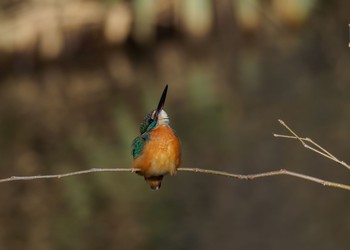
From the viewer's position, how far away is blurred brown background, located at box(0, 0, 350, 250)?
33.8ft

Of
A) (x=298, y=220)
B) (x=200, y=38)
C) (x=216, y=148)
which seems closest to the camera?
(x=298, y=220)

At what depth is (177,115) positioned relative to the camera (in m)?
13.8

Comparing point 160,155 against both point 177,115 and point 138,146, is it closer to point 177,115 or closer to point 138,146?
point 138,146

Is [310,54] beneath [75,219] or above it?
above

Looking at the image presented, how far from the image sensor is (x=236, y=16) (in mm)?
20297

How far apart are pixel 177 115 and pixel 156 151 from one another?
10583mm

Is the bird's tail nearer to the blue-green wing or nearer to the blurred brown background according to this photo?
the blue-green wing

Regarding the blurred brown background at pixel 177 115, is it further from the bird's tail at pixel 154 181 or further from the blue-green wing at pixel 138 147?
the bird's tail at pixel 154 181

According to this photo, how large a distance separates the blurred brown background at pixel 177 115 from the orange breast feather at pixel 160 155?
6.10m

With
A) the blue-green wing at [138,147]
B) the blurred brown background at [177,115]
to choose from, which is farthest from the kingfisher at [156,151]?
the blurred brown background at [177,115]

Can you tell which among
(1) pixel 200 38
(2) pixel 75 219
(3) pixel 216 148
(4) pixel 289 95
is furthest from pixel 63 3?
(2) pixel 75 219

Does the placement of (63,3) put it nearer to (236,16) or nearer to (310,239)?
(236,16)

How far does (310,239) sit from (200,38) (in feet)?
36.1

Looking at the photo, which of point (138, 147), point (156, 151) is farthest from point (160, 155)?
point (138, 147)
